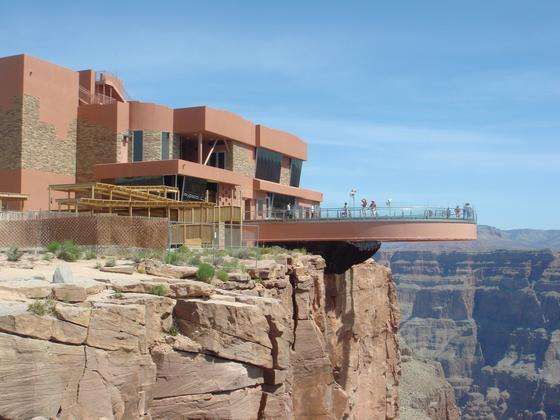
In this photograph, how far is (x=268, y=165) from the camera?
168ft

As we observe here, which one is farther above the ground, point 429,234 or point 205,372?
point 429,234

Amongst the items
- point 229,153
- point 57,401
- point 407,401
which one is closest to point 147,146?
point 229,153

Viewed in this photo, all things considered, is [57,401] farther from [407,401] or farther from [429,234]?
[407,401]

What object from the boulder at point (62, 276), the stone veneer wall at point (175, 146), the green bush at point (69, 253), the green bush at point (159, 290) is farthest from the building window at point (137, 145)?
the boulder at point (62, 276)

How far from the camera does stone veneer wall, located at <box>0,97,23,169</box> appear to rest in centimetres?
3988

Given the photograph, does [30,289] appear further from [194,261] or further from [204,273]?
[194,261]

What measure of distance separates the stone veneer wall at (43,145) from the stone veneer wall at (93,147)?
0.39 metres

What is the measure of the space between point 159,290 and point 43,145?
2835cm

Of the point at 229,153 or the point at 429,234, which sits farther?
the point at 229,153

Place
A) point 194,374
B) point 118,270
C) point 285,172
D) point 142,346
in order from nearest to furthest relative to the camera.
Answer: point 142,346 < point 194,374 < point 118,270 < point 285,172

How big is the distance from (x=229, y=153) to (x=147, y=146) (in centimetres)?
570

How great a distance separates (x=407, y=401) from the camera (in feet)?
302

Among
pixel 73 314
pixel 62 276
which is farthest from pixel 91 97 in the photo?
pixel 73 314

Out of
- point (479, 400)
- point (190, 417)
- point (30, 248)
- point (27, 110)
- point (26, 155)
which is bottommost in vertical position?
point (479, 400)
